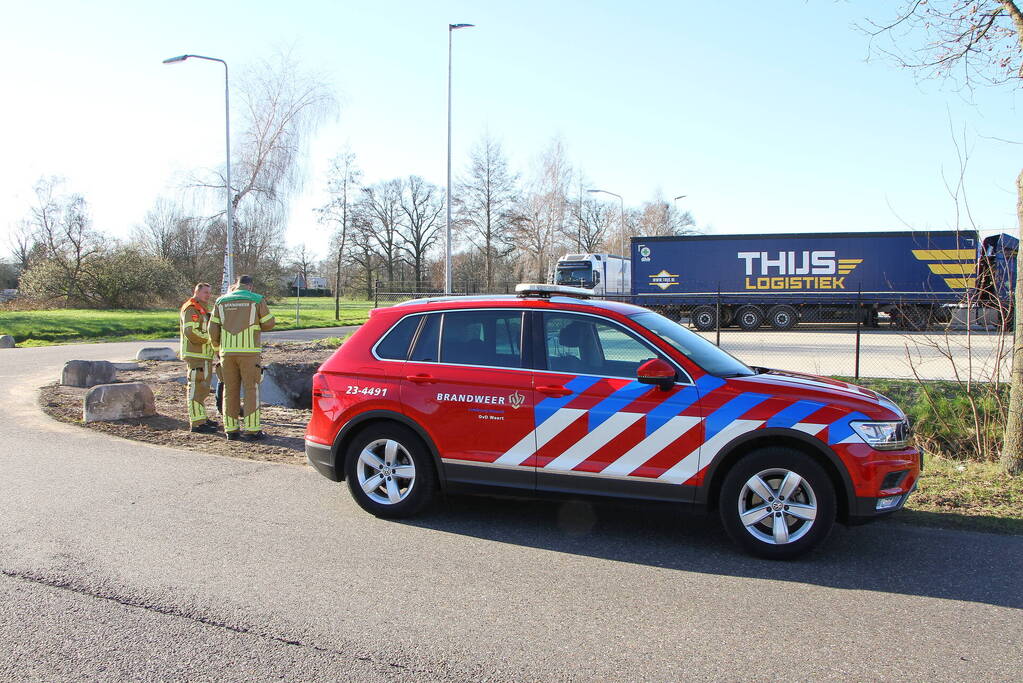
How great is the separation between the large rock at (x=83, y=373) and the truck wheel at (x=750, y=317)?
22263 mm

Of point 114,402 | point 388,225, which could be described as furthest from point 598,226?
point 114,402

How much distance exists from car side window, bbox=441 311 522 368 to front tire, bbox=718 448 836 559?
1702mm

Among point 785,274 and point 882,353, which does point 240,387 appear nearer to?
point 882,353

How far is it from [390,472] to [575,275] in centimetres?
3288

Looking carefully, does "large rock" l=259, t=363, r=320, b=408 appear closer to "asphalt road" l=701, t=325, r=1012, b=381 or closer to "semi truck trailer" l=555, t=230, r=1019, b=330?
"asphalt road" l=701, t=325, r=1012, b=381

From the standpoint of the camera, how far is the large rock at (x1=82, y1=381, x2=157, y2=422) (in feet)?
32.3

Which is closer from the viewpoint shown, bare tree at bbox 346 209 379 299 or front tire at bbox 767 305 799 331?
front tire at bbox 767 305 799 331

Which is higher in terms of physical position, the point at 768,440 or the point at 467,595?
the point at 768,440

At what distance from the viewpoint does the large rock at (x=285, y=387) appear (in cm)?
1262

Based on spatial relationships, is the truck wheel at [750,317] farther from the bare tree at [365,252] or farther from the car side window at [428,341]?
the bare tree at [365,252]

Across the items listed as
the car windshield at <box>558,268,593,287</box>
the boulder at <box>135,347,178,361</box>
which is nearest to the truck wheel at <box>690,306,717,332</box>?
the car windshield at <box>558,268,593,287</box>

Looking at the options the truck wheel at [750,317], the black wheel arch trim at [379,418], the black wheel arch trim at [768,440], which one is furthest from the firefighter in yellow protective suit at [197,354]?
the truck wheel at [750,317]

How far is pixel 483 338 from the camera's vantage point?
5.68 meters

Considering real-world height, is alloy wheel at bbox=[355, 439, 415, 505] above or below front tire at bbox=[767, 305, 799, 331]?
below
